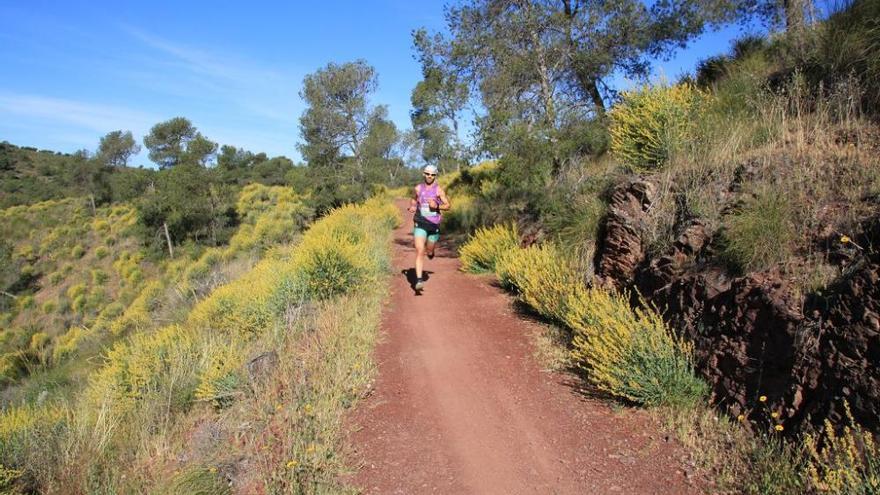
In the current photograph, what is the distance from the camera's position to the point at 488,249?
933 centimetres

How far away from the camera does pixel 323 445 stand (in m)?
3.75

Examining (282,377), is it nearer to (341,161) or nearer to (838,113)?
(838,113)

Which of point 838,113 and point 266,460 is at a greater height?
point 838,113

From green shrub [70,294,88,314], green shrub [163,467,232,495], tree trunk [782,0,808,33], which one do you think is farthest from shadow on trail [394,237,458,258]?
green shrub [70,294,88,314]

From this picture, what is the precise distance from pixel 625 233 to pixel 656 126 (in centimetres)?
174

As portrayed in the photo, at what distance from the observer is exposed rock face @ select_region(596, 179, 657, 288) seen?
5695mm

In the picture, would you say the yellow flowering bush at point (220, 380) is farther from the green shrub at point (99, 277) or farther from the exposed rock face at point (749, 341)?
the green shrub at point (99, 277)

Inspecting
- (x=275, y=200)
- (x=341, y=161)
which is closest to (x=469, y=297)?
(x=341, y=161)

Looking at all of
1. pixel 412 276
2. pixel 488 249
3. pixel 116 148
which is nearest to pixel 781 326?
pixel 488 249

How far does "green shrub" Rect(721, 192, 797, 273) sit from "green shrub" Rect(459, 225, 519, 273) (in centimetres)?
456

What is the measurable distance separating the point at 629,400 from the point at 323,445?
277 cm

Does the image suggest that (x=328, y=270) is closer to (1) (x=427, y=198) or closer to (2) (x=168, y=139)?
(1) (x=427, y=198)

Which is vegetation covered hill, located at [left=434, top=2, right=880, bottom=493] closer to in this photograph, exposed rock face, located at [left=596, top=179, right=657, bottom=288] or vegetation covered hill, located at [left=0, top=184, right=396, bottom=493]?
exposed rock face, located at [left=596, top=179, right=657, bottom=288]

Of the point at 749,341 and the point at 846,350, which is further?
the point at 749,341
